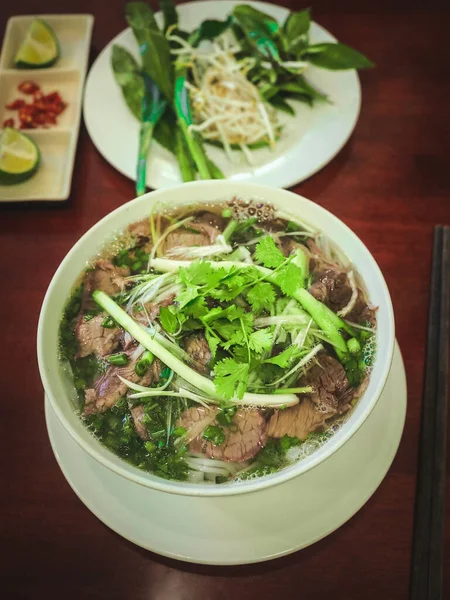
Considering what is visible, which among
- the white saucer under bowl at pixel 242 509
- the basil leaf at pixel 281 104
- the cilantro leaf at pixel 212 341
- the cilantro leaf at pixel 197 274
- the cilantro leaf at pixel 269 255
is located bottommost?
the white saucer under bowl at pixel 242 509

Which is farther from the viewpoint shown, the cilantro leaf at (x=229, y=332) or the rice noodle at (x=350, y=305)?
the rice noodle at (x=350, y=305)

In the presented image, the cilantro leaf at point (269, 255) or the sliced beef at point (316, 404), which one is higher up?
the cilantro leaf at point (269, 255)

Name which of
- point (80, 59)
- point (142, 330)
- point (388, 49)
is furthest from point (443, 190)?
point (80, 59)

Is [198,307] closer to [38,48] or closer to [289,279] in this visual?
[289,279]

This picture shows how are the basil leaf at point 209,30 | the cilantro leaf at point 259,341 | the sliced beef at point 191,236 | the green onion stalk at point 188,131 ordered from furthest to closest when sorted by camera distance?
the basil leaf at point 209,30 → the green onion stalk at point 188,131 → the sliced beef at point 191,236 → the cilantro leaf at point 259,341

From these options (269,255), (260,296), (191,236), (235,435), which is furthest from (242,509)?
(191,236)

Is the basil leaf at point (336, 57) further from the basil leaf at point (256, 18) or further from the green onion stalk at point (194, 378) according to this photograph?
the green onion stalk at point (194, 378)

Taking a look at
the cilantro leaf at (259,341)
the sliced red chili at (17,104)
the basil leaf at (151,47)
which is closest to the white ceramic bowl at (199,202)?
the cilantro leaf at (259,341)
